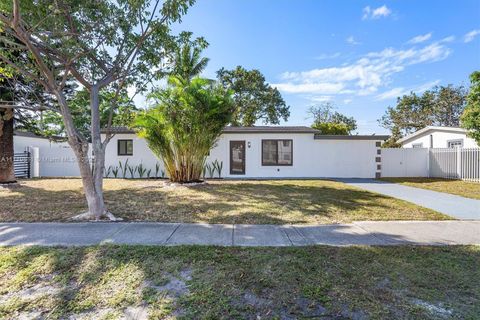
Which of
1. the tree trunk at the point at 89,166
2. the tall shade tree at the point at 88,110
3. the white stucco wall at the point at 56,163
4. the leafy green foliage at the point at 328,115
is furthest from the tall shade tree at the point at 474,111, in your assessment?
the leafy green foliage at the point at 328,115

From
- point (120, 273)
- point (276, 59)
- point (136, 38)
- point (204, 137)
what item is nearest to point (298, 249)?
point (120, 273)

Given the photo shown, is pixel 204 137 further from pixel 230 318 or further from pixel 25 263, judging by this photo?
pixel 230 318

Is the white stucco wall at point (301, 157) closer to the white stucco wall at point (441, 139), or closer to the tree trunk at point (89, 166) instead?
the white stucco wall at point (441, 139)

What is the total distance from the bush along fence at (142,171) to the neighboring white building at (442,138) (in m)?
13.8

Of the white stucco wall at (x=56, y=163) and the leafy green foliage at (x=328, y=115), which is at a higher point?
the leafy green foliage at (x=328, y=115)

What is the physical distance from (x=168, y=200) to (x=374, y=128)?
34873 mm

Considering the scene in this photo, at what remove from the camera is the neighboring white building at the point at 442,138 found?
15.4 meters

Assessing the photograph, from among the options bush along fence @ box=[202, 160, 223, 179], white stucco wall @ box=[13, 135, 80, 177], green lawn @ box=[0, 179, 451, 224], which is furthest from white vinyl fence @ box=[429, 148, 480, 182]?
white stucco wall @ box=[13, 135, 80, 177]

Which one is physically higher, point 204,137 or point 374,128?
point 374,128

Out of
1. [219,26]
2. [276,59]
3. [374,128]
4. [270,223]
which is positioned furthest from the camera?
[374,128]

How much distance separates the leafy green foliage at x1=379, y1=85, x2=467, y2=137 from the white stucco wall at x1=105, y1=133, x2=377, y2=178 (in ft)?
70.7

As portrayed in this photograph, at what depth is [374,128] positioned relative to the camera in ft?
117

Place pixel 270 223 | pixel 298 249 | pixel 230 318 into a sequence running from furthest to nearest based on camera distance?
pixel 270 223, pixel 298 249, pixel 230 318

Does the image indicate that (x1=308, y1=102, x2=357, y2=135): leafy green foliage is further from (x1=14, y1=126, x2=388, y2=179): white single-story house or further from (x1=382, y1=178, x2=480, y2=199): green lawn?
(x1=382, y1=178, x2=480, y2=199): green lawn
